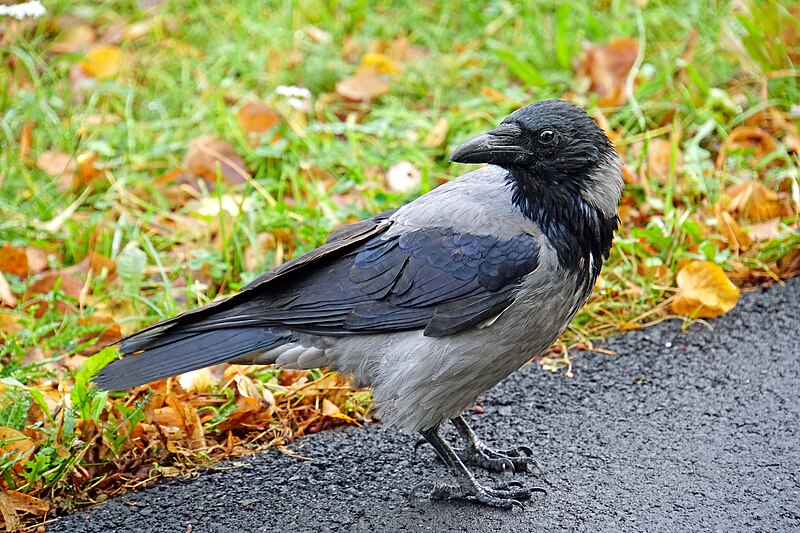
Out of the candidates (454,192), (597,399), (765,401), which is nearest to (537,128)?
(454,192)

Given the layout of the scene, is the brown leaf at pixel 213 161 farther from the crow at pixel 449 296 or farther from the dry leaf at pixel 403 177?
the crow at pixel 449 296

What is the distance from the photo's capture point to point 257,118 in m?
5.82

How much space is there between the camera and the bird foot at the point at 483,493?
3344mm

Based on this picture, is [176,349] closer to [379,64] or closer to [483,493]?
[483,493]

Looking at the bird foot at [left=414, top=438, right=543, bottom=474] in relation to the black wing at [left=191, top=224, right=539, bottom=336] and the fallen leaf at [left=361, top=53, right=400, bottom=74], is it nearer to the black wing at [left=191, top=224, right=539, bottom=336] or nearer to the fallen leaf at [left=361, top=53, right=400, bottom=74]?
the black wing at [left=191, top=224, right=539, bottom=336]

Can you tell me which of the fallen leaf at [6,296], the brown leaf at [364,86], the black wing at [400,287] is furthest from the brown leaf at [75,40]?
the black wing at [400,287]

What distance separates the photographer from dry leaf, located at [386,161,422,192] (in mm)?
5210

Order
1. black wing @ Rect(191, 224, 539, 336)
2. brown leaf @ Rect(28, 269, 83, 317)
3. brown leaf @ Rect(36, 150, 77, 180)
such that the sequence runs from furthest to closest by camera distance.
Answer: brown leaf @ Rect(36, 150, 77, 180)
brown leaf @ Rect(28, 269, 83, 317)
black wing @ Rect(191, 224, 539, 336)

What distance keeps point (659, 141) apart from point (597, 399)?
6.97ft

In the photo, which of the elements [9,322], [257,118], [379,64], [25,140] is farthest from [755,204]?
[25,140]

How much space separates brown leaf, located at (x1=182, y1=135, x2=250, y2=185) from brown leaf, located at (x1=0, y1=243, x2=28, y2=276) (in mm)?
1250

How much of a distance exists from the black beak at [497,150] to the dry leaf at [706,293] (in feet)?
4.87

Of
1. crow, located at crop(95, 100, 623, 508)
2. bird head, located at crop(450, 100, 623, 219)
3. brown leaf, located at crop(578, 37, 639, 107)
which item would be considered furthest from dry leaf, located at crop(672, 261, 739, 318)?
brown leaf, located at crop(578, 37, 639, 107)

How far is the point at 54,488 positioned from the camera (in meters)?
3.37
